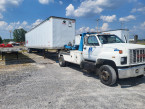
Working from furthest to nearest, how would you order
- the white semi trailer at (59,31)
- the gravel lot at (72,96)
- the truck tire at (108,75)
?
the white semi trailer at (59,31)
the truck tire at (108,75)
the gravel lot at (72,96)

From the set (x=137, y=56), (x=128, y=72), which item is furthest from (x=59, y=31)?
(x=128, y=72)

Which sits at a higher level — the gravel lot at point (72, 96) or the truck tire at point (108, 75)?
the truck tire at point (108, 75)

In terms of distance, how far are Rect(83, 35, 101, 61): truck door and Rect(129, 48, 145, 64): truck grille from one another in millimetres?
1531

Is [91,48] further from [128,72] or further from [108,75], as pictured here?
[128,72]

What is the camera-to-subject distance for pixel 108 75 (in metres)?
4.90

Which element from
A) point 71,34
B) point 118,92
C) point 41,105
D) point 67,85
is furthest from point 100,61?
point 71,34

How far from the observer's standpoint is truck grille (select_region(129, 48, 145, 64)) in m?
4.51

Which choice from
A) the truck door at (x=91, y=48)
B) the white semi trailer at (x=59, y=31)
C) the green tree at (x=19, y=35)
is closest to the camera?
the truck door at (x=91, y=48)

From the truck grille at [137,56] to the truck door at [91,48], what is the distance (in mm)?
1531

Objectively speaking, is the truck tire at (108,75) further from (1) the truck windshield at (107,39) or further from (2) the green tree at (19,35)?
(2) the green tree at (19,35)

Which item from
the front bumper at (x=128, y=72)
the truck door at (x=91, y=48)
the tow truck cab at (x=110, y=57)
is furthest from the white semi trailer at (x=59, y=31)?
the front bumper at (x=128, y=72)

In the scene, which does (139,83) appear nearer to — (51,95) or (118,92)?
(118,92)

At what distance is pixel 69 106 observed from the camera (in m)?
3.44

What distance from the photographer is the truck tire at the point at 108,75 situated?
4.73 metres
